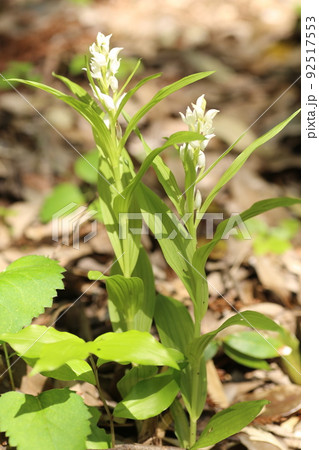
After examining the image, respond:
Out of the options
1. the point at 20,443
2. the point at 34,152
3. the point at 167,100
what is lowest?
the point at 20,443

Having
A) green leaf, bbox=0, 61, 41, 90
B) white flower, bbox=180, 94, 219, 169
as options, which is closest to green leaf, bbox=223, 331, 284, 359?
white flower, bbox=180, 94, 219, 169

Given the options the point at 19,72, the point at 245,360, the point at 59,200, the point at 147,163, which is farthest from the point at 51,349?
the point at 19,72

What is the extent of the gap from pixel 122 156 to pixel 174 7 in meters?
3.40

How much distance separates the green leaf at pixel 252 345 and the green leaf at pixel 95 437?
0.48 metres

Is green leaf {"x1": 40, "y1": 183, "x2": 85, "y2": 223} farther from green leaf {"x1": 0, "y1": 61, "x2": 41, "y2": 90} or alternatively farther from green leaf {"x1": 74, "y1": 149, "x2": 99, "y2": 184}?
green leaf {"x1": 0, "y1": 61, "x2": 41, "y2": 90}

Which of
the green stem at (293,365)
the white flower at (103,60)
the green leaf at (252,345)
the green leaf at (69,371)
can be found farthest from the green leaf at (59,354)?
the green stem at (293,365)

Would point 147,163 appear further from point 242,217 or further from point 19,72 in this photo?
point 19,72

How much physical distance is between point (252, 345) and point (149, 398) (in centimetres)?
44

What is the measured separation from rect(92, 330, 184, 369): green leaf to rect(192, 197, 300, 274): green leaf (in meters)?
0.17

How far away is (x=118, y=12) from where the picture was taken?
13.3ft

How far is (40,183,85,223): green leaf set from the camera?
2146mm

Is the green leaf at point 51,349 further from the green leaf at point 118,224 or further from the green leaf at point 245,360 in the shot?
the green leaf at point 245,360
